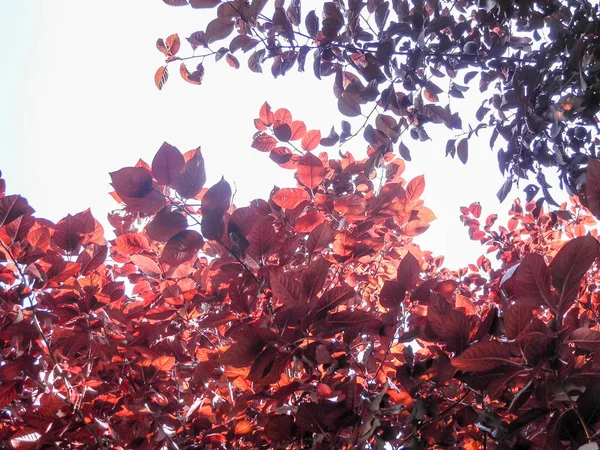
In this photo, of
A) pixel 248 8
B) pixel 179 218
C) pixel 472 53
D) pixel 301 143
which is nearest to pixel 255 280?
pixel 179 218

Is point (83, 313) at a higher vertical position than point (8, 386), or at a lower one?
higher

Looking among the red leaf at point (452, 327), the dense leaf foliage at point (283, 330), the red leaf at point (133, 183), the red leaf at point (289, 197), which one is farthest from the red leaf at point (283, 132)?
the red leaf at point (452, 327)

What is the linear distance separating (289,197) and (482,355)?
0.89 meters

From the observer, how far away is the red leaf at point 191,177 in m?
1.06

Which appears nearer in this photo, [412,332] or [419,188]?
[412,332]

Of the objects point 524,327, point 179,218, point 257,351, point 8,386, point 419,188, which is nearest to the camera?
point 524,327

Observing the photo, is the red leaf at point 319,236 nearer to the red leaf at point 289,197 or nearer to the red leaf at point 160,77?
the red leaf at point 289,197

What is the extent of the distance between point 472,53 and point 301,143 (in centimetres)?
79

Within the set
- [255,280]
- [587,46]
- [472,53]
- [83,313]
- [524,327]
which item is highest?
[472,53]

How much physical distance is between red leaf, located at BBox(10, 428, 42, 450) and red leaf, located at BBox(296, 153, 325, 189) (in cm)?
122

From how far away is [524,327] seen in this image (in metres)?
0.81

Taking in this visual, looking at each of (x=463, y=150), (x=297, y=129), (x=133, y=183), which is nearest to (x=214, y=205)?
(x=133, y=183)

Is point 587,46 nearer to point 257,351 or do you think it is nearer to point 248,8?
point 248,8

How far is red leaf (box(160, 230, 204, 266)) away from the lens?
41.9 inches
